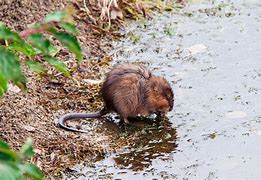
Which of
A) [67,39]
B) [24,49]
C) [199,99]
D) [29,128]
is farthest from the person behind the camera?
[199,99]

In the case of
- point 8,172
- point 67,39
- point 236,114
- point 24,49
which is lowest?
point 8,172

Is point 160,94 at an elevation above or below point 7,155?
above

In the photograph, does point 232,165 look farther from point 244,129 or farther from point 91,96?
point 91,96

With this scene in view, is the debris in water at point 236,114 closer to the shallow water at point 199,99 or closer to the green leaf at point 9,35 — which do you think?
the shallow water at point 199,99

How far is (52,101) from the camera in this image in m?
5.72

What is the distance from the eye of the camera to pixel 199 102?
5828 mm

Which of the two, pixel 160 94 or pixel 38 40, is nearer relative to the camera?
pixel 38 40

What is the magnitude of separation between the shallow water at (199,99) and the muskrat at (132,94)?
0.51ft

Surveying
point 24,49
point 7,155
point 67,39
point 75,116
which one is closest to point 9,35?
point 67,39

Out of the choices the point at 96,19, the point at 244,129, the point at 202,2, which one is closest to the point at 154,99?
the point at 244,129

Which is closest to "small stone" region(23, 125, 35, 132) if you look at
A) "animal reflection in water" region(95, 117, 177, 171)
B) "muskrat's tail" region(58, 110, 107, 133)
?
"muskrat's tail" region(58, 110, 107, 133)

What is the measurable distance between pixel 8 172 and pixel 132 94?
4197mm

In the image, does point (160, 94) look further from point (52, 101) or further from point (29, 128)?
point (29, 128)

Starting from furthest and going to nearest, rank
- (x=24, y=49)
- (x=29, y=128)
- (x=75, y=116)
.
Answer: (x=75, y=116), (x=29, y=128), (x=24, y=49)
